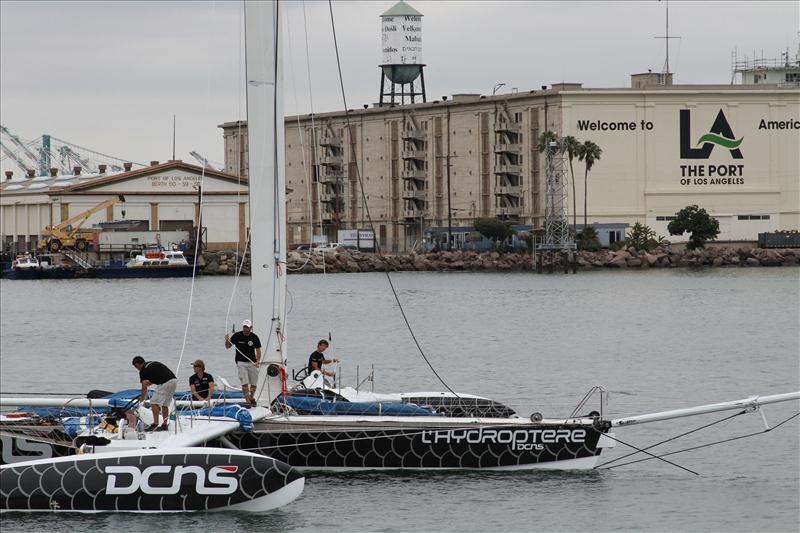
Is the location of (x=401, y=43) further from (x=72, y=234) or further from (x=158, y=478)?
(x=158, y=478)

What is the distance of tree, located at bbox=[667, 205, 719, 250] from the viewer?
127750 millimetres

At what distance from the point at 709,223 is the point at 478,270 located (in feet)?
67.1

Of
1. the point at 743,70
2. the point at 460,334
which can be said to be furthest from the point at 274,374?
the point at 743,70

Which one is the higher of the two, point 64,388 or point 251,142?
point 251,142

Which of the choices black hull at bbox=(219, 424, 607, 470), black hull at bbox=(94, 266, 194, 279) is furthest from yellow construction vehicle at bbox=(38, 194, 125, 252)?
black hull at bbox=(219, 424, 607, 470)

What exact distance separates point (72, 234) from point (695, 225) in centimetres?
5308

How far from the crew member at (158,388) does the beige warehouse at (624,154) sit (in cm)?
10623

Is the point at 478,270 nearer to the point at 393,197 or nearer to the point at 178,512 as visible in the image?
the point at 393,197

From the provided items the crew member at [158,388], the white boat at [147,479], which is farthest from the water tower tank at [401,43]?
the white boat at [147,479]

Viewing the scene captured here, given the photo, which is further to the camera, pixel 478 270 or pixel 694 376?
pixel 478 270

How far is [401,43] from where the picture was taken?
155 metres

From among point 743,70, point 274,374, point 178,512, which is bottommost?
point 178,512

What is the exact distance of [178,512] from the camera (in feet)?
78.5

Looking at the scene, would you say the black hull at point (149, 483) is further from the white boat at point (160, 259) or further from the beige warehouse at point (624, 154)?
the beige warehouse at point (624, 154)
